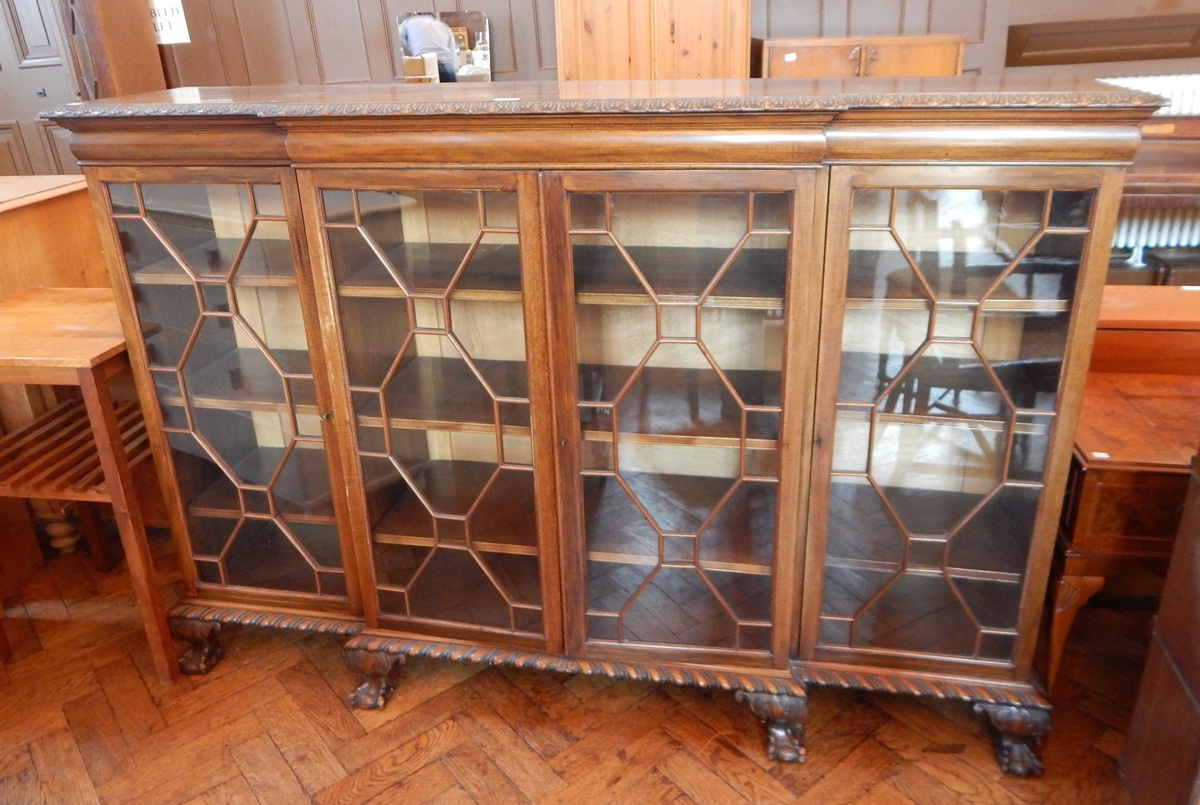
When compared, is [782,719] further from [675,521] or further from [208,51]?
[208,51]

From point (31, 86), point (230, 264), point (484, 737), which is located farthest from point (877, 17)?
point (31, 86)

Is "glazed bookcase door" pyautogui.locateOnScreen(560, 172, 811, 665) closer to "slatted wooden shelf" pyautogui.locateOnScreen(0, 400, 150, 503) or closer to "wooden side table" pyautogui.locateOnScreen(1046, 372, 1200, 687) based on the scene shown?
"wooden side table" pyautogui.locateOnScreen(1046, 372, 1200, 687)

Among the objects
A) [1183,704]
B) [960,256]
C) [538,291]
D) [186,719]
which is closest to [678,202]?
[538,291]

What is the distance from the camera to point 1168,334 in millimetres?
1655

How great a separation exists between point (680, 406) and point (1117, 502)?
728 mm

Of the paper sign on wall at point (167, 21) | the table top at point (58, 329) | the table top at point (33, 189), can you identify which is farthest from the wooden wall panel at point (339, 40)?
the table top at point (58, 329)

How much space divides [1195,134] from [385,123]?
3074 millimetres

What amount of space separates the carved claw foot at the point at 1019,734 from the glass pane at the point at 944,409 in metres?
0.10

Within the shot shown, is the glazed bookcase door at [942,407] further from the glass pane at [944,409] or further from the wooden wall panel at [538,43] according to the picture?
the wooden wall panel at [538,43]

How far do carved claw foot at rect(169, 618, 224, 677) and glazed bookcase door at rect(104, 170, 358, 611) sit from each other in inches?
2.8

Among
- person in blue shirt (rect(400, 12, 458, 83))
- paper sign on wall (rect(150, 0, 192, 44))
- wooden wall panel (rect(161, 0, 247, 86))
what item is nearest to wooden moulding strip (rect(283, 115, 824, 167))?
paper sign on wall (rect(150, 0, 192, 44))

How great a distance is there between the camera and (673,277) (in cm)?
134

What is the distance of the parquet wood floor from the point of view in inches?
58.9

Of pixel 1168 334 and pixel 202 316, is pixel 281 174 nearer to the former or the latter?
pixel 202 316
